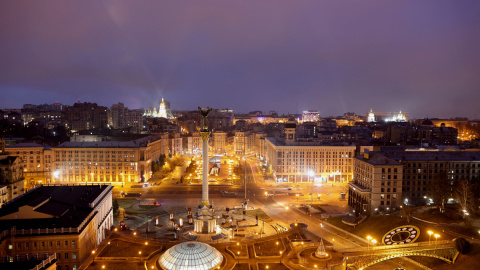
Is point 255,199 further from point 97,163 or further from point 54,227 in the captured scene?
point 54,227

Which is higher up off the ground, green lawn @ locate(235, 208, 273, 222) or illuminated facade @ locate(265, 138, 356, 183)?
illuminated facade @ locate(265, 138, 356, 183)

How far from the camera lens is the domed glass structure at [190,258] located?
39003 mm

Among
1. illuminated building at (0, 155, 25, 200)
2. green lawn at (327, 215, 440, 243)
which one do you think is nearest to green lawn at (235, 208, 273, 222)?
green lawn at (327, 215, 440, 243)

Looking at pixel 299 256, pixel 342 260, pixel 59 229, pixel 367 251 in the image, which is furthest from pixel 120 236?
pixel 367 251

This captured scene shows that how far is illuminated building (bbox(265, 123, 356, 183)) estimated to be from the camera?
326ft

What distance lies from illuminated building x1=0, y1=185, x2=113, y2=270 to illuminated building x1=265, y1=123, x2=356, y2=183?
190 feet

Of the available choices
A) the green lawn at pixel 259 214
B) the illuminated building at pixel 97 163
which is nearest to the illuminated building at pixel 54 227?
the green lawn at pixel 259 214

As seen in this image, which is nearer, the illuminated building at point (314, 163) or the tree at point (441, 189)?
the tree at point (441, 189)

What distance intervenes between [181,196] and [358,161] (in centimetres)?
3985

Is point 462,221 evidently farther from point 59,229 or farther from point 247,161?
Result: point 247,161

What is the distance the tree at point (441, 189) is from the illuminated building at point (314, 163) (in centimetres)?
3210

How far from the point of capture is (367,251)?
42219mm

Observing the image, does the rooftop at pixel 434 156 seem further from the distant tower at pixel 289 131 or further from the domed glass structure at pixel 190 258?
the domed glass structure at pixel 190 258

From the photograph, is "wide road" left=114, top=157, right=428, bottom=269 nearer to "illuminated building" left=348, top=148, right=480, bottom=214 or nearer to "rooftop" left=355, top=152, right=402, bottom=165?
"illuminated building" left=348, top=148, right=480, bottom=214
